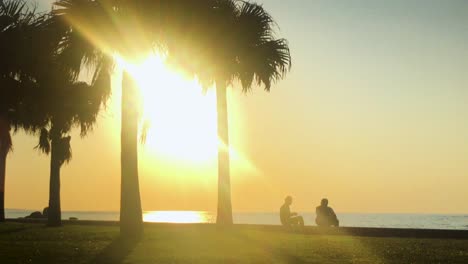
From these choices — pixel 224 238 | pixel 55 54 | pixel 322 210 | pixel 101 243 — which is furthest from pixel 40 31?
pixel 322 210

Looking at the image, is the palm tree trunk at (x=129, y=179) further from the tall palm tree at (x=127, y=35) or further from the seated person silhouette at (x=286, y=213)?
the seated person silhouette at (x=286, y=213)

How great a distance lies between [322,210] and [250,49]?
7945mm

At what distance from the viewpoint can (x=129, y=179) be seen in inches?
866

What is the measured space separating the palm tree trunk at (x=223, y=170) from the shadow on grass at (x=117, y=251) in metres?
7.42

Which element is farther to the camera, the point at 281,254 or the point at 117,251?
the point at 117,251

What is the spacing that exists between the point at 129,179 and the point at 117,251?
226 inches

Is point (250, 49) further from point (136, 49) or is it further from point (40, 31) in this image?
point (40, 31)

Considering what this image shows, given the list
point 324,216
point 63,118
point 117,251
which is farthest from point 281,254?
point 63,118

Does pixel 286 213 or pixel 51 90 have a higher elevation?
pixel 51 90

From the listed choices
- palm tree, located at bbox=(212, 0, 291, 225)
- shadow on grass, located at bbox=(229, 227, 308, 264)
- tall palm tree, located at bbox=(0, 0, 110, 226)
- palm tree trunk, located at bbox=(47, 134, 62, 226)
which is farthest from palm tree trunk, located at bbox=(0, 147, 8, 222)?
shadow on grass, located at bbox=(229, 227, 308, 264)

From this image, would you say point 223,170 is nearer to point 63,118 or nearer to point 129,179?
point 129,179

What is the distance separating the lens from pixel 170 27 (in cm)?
2197

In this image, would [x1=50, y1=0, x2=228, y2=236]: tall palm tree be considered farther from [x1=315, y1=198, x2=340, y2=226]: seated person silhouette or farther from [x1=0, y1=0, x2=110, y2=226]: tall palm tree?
[x1=315, y1=198, x2=340, y2=226]: seated person silhouette

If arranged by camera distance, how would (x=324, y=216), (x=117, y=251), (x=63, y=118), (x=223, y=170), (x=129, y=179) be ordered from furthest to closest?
(x=63, y=118) → (x=223, y=170) → (x=324, y=216) → (x=129, y=179) → (x=117, y=251)
